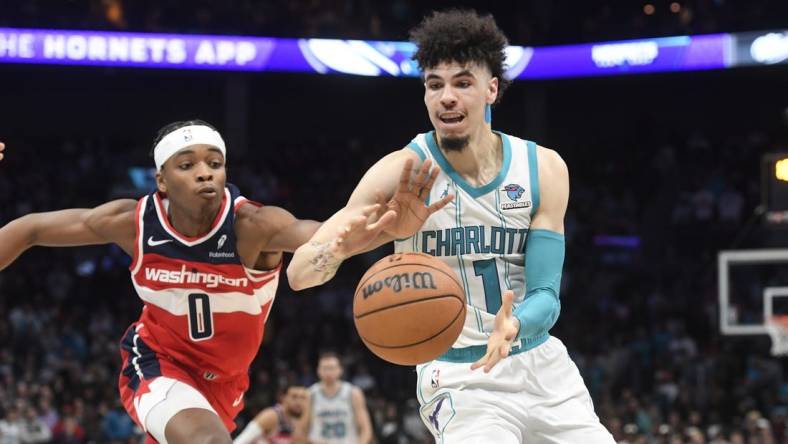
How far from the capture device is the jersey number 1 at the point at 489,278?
14.9 feet

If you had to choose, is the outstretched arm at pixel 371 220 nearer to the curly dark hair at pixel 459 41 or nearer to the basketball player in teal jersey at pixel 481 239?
the basketball player in teal jersey at pixel 481 239

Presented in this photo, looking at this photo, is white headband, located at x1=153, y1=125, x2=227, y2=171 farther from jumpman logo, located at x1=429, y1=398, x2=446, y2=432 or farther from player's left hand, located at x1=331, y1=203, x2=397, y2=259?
jumpman logo, located at x1=429, y1=398, x2=446, y2=432

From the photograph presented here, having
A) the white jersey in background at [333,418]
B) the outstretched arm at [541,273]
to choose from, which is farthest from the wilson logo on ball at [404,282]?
the white jersey in background at [333,418]

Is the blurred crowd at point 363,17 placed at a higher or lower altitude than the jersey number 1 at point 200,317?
higher

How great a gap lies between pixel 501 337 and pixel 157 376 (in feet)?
6.87

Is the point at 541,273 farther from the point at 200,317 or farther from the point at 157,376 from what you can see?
the point at 157,376

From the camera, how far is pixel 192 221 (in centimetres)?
537

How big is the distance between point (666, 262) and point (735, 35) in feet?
13.1

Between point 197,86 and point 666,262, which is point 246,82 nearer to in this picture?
point 197,86

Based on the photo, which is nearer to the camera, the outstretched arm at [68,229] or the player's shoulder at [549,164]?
the player's shoulder at [549,164]

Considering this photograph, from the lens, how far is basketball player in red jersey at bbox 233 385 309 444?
10.6 metres

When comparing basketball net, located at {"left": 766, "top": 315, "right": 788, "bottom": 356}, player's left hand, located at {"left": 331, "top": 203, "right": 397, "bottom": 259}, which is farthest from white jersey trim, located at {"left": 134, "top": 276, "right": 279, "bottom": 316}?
basketball net, located at {"left": 766, "top": 315, "right": 788, "bottom": 356}

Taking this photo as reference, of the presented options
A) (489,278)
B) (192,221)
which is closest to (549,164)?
(489,278)

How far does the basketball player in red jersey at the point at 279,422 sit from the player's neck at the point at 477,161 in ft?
20.9
